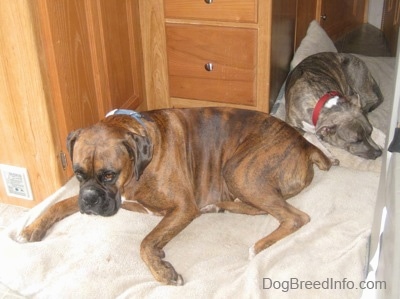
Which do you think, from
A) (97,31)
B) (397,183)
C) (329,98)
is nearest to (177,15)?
(97,31)

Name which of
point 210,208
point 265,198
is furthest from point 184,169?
point 265,198

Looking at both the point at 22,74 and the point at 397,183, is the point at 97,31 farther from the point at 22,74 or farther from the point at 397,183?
the point at 397,183

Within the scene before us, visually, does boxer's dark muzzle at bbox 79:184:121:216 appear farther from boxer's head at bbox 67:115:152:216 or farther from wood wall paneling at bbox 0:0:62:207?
wood wall paneling at bbox 0:0:62:207

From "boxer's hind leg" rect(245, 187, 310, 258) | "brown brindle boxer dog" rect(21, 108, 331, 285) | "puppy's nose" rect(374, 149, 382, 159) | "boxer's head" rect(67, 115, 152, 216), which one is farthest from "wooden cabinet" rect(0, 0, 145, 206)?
"puppy's nose" rect(374, 149, 382, 159)

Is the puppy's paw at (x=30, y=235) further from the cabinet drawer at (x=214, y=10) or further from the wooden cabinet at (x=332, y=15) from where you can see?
the wooden cabinet at (x=332, y=15)

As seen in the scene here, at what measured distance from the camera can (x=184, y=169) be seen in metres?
2.74

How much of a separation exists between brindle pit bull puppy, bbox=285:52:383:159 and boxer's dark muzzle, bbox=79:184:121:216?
1.48 meters

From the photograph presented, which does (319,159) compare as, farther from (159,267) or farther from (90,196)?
(90,196)

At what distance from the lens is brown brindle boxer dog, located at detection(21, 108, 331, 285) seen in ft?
7.97

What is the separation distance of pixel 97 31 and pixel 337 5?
7.84 feet

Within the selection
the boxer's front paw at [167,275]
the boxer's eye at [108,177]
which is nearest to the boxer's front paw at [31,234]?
the boxer's eye at [108,177]

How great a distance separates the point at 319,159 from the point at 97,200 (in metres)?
1.15

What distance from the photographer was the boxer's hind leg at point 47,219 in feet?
8.80

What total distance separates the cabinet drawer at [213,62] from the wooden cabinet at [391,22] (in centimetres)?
157
